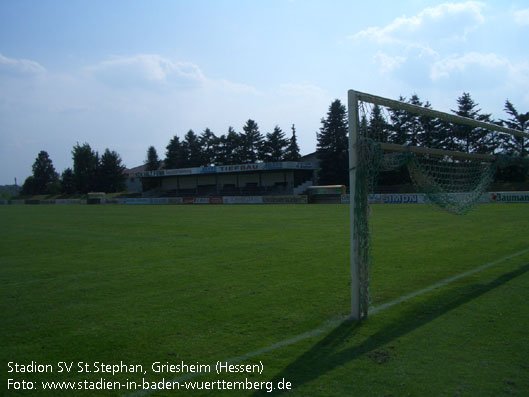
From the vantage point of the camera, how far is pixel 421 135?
719 inches

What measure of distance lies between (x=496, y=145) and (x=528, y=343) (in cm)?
1088

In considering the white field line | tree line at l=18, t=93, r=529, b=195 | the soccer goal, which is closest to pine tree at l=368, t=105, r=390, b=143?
the soccer goal

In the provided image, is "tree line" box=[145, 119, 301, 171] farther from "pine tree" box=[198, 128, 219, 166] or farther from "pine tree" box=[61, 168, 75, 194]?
"pine tree" box=[61, 168, 75, 194]

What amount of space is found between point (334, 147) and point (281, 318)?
5790 cm

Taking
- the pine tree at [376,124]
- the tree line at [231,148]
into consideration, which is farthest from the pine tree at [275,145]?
the pine tree at [376,124]

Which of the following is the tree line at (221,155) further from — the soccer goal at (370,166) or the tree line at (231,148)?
the soccer goal at (370,166)

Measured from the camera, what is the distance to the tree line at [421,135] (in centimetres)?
723

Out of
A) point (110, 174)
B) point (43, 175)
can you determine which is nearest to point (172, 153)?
point (110, 174)

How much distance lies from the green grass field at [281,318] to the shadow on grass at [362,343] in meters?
0.02

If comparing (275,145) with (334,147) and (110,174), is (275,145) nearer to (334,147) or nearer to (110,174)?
(334,147)

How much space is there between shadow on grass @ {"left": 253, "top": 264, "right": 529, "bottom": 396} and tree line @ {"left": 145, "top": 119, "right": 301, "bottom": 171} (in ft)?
224

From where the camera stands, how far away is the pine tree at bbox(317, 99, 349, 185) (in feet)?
197

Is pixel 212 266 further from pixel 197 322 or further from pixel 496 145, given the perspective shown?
pixel 496 145

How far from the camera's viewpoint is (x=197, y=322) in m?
5.49
